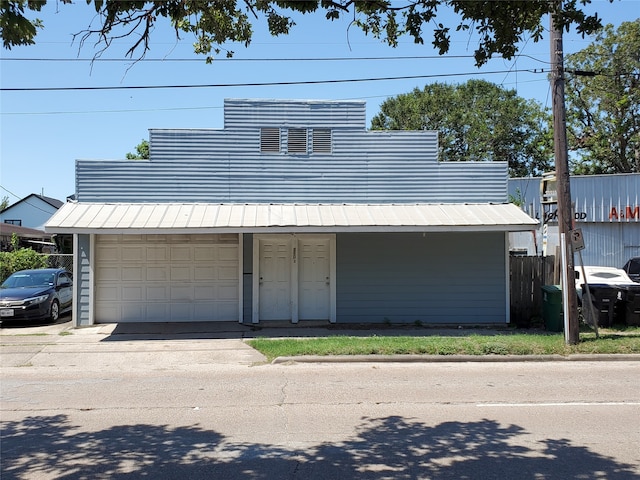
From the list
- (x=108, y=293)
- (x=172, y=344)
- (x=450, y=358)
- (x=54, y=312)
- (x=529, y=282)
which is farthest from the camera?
(x=54, y=312)

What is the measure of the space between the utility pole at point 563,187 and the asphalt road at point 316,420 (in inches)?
48.3

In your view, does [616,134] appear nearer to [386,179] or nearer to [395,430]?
[386,179]

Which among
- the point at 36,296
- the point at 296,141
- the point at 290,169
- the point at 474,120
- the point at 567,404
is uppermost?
the point at 474,120

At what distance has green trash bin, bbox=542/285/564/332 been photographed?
13008 millimetres

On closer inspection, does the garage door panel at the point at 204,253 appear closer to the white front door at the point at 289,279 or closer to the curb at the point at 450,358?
the white front door at the point at 289,279

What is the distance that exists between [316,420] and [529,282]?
32.6 ft

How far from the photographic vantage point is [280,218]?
1323 cm

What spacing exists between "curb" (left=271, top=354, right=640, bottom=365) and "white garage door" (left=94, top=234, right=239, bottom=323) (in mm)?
4788

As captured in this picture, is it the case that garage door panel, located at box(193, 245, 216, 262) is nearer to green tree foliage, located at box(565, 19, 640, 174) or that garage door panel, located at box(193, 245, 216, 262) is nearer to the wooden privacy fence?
the wooden privacy fence

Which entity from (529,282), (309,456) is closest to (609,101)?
(529,282)

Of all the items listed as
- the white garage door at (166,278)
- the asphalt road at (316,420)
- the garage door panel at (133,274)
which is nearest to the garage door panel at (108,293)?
the white garage door at (166,278)

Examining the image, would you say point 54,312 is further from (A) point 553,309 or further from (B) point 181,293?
(A) point 553,309

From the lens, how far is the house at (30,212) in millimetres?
50062

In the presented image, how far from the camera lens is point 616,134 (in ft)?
105
